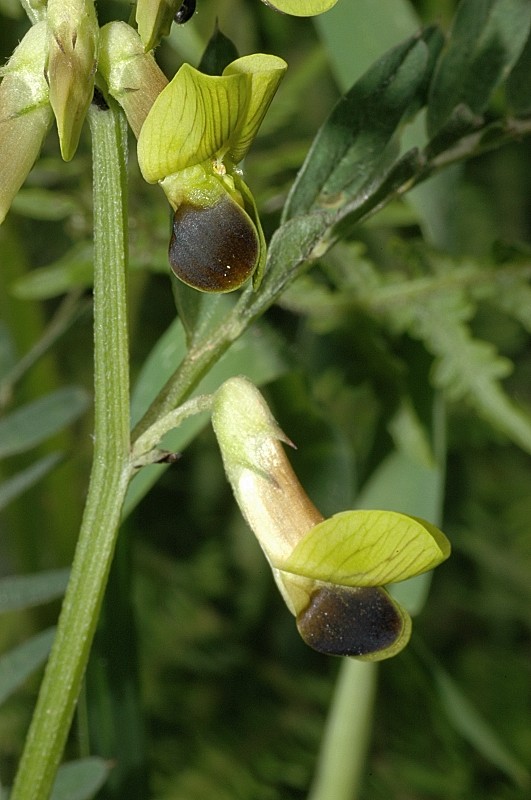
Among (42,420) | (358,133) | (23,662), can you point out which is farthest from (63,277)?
(358,133)

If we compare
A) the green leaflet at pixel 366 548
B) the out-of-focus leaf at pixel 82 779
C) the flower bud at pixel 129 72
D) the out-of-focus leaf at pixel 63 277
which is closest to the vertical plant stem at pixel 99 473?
the flower bud at pixel 129 72

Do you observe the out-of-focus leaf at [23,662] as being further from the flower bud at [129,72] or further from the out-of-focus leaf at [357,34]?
the out-of-focus leaf at [357,34]

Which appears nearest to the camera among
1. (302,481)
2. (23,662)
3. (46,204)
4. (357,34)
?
(23,662)

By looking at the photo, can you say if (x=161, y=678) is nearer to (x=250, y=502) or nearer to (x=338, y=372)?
(x=338, y=372)

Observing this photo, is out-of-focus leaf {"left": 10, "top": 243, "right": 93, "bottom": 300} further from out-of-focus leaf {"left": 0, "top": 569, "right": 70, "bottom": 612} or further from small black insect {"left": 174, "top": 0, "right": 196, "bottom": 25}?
small black insect {"left": 174, "top": 0, "right": 196, "bottom": 25}

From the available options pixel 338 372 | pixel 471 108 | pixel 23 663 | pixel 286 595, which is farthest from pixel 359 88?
pixel 338 372

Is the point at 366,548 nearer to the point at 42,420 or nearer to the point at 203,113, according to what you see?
the point at 203,113
